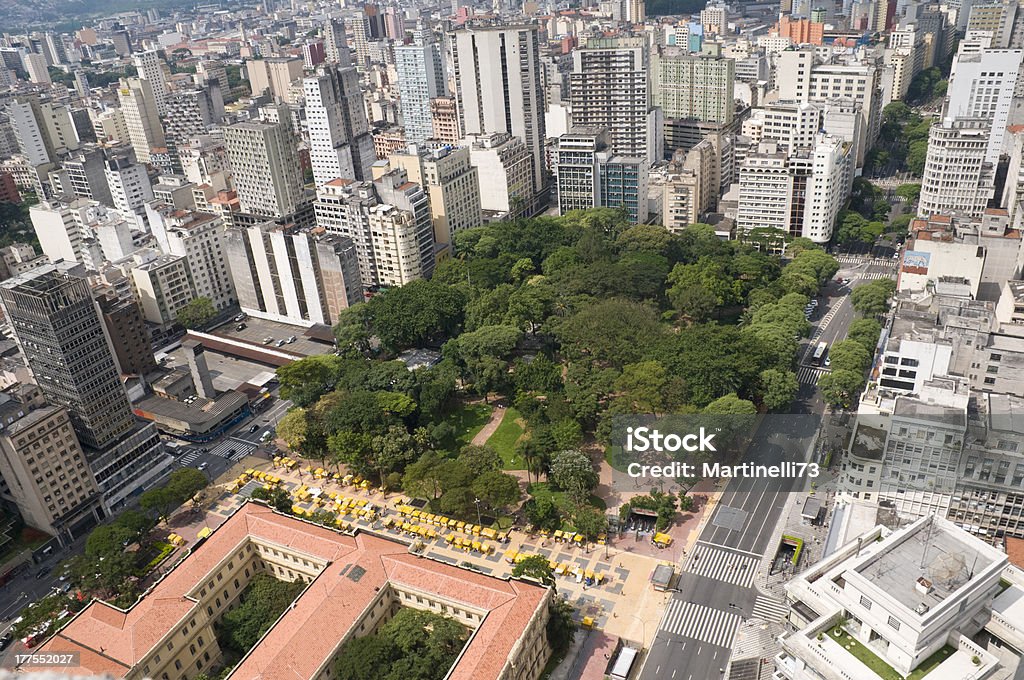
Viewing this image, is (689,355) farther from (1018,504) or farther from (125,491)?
(125,491)

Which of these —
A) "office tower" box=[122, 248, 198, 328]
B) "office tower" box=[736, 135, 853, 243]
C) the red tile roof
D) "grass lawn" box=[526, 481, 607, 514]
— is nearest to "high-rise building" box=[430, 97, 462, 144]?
"office tower" box=[736, 135, 853, 243]

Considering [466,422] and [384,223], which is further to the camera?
[384,223]

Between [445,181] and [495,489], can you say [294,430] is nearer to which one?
[495,489]

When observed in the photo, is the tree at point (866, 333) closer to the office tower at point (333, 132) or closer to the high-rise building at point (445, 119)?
the office tower at point (333, 132)

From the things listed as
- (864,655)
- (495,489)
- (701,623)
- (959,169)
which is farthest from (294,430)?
(959,169)

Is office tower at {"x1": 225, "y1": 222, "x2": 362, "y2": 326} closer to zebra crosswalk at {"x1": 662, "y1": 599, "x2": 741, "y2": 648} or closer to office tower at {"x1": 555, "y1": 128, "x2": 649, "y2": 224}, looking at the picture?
office tower at {"x1": 555, "y1": 128, "x2": 649, "y2": 224}
